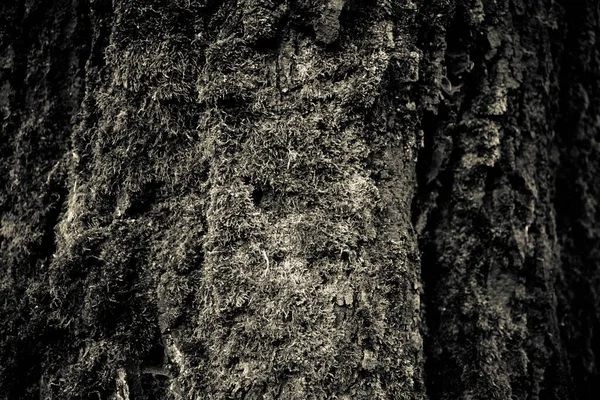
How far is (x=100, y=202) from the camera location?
51.6 inches

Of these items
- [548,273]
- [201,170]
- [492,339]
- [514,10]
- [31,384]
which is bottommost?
[31,384]

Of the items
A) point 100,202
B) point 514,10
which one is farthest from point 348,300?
point 514,10

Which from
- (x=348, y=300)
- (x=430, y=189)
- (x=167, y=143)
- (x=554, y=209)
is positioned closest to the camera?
(x=348, y=300)

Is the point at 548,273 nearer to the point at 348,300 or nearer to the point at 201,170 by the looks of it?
the point at 348,300

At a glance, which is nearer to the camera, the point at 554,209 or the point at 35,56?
the point at 35,56

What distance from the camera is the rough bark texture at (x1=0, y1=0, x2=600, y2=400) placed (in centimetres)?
120

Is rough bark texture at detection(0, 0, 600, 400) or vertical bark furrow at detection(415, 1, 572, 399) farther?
vertical bark furrow at detection(415, 1, 572, 399)

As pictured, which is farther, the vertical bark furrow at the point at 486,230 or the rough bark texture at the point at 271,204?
the vertical bark furrow at the point at 486,230

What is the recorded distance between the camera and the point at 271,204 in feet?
4.04

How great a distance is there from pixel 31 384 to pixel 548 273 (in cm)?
131

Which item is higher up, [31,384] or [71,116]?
[71,116]

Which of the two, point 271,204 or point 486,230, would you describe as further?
point 486,230

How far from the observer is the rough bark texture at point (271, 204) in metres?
1.20

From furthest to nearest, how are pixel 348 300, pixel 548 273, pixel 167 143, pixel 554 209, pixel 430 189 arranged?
pixel 554 209 → pixel 548 273 → pixel 430 189 → pixel 167 143 → pixel 348 300
